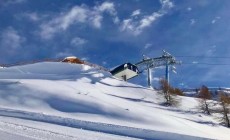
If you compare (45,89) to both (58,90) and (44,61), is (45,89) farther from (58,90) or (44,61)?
(44,61)

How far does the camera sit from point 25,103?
38.2m

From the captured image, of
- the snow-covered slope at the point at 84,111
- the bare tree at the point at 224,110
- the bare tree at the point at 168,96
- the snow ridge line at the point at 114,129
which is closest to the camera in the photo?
the snow-covered slope at the point at 84,111

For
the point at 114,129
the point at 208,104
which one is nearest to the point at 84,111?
the point at 114,129

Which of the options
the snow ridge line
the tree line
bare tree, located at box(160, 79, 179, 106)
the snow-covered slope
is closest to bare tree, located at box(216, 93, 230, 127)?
the tree line

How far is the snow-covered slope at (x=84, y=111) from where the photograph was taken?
25906mm

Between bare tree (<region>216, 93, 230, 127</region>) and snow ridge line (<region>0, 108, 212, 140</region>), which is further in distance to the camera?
bare tree (<region>216, 93, 230, 127</region>)

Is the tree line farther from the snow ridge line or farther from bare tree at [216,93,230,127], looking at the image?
the snow ridge line

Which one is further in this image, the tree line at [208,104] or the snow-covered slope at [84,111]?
the tree line at [208,104]

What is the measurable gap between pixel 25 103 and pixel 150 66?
132ft

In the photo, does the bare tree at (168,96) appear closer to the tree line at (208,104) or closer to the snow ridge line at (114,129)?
the tree line at (208,104)

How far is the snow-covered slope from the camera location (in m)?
25.9

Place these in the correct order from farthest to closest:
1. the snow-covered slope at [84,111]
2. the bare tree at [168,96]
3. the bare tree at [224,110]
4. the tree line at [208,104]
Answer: the bare tree at [168,96] → the tree line at [208,104] → the bare tree at [224,110] → the snow-covered slope at [84,111]

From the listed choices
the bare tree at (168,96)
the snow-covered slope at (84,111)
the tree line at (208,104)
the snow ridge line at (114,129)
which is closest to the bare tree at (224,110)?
the tree line at (208,104)

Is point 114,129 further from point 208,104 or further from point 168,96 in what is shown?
point 208,104
